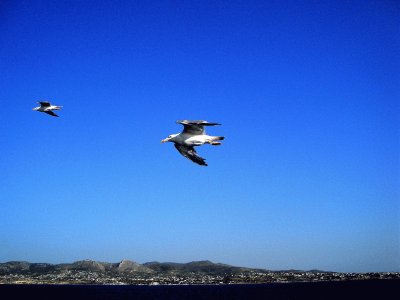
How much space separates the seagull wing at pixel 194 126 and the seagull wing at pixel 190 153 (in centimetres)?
77

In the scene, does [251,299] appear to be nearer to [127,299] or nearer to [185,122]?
[127,299]

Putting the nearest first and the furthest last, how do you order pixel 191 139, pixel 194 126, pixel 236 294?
1. pixel 194 126
2. pixel 191 139
3. pixel 236 294

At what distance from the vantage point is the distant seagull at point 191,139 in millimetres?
18547

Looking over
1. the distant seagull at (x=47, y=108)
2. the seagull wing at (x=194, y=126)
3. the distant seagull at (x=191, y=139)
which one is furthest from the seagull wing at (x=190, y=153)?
the distant seagull at (x=47, y=108)

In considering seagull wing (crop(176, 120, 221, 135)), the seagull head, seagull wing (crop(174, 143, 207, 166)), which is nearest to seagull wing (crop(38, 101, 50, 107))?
the seagull head

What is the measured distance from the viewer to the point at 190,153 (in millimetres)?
19547

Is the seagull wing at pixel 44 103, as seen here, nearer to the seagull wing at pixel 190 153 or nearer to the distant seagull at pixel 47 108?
the distant seagull at pixel 47 108

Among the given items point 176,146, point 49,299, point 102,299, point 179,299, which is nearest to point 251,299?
point 179,299

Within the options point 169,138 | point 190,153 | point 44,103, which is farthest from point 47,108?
point 190,153

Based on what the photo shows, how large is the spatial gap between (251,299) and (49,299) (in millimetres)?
47652

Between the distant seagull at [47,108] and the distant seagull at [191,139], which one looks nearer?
the distant seagull at [191,139]

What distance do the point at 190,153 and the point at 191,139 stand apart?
783 millimetres

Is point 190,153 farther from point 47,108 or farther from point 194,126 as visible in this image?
point 47,108

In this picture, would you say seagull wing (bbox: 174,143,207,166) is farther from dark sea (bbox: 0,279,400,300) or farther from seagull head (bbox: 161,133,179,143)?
dark sea (bbox: 0,279,400,300)
